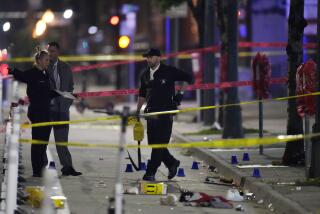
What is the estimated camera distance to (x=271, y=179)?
499 inches

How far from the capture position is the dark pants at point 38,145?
44.1 feet

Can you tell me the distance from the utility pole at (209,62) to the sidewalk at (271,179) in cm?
459

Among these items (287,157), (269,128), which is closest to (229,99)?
(269,128)

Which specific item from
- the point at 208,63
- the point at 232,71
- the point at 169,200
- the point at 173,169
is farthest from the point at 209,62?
the point at 169,200

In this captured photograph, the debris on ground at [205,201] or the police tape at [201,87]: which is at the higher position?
the police tape at [201,87]

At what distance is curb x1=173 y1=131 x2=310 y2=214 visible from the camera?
33.9 ft

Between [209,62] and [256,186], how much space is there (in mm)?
10571

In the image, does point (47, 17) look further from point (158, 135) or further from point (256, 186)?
point (256, 186)

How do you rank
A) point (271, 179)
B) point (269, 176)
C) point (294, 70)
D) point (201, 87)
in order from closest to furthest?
point (271, 179) → point (269, 176) → point (294, 70) → point (201, 87)

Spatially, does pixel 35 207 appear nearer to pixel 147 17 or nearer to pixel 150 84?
pixel 150 84

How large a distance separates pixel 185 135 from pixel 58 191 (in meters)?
8.84

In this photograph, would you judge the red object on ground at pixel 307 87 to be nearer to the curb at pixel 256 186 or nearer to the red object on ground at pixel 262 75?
the curb at pixel 256 186

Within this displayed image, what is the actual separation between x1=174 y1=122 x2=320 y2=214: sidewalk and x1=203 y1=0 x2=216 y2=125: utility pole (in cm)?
459

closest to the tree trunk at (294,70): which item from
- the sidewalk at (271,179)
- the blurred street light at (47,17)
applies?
the sidewalk at (271,179)
